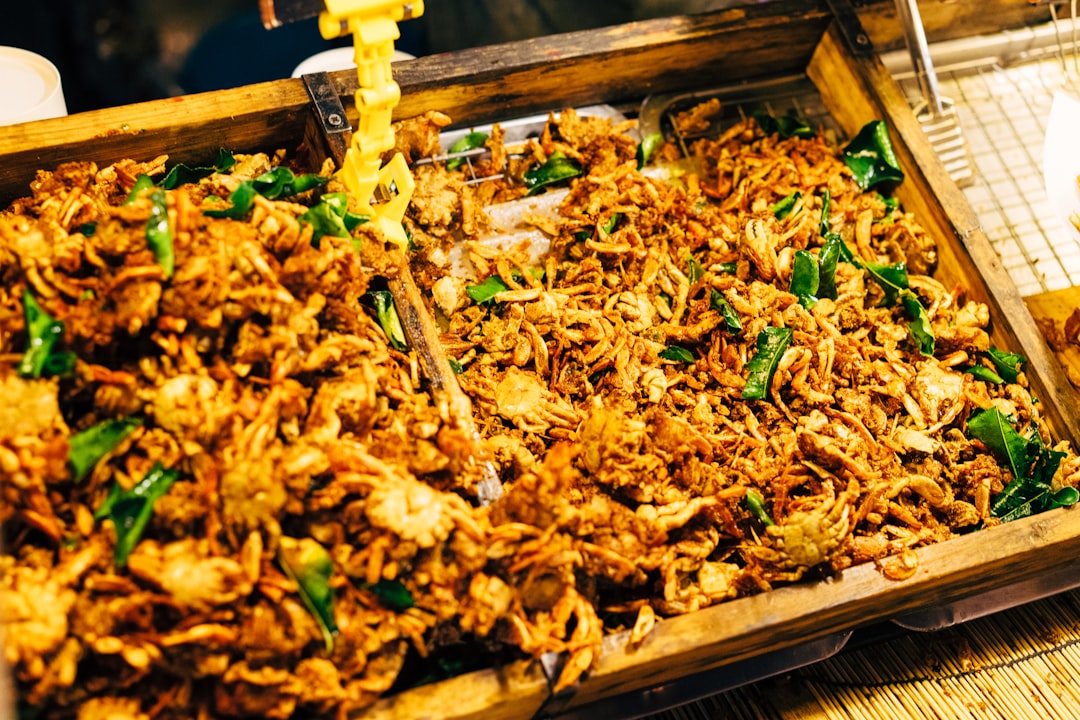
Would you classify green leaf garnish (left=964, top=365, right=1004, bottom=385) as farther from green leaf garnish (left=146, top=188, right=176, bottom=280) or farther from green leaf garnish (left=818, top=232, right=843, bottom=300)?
green leaf garnish (left=146, top=188, right=176, bottom=280)

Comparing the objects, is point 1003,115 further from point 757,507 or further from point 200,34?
point 200,34

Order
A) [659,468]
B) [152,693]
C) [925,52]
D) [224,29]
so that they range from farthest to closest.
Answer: [224,29], [925,52], [659,468], [152,693]

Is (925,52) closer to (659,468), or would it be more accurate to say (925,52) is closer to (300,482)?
(659,468)

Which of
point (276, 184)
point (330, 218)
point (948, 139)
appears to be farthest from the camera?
point (948, 139)

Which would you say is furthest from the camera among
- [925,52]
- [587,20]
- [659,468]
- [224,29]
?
[587,20]

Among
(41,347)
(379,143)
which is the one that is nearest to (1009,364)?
(379,143)

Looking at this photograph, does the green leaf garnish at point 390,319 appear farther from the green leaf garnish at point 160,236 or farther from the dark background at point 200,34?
the dark background at point 200,34

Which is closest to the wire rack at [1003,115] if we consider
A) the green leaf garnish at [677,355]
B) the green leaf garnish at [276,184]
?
the green leaf garnish at [276,184]

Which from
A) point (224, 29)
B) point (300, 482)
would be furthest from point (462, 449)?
point (224, 29)
